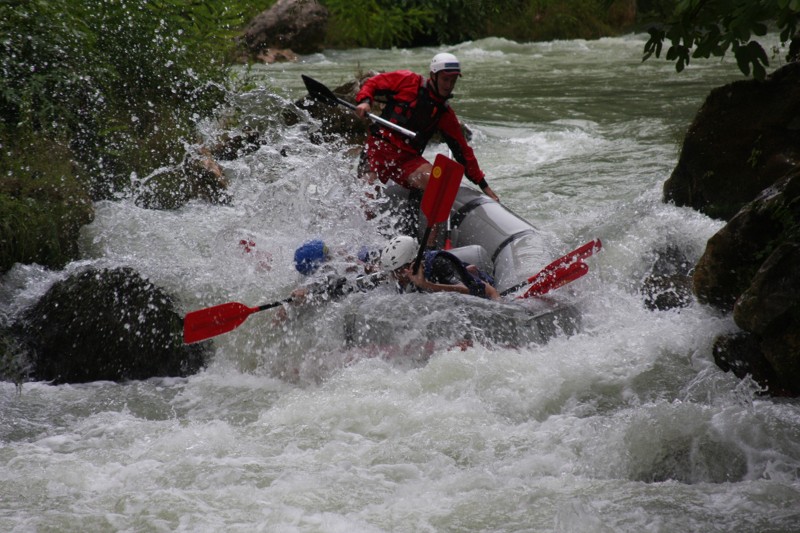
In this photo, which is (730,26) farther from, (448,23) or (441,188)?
(448,23)

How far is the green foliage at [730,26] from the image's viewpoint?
2916mm

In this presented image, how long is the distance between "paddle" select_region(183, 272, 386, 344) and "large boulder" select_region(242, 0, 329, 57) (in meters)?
12.0

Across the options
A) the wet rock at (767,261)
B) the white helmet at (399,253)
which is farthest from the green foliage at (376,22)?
the white helmet at (399,253)

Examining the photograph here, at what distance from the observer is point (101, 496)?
3.61 meters

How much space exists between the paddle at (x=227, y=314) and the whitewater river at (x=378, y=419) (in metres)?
0.17

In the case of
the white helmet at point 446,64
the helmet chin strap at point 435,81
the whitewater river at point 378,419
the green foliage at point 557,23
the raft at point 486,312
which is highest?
the green foliage at point 557,23

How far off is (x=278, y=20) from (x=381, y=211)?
1142 cm

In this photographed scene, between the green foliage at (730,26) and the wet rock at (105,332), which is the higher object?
the green foliage at (730,26)

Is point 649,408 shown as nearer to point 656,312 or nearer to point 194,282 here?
point 656,312

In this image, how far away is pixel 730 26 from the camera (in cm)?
303

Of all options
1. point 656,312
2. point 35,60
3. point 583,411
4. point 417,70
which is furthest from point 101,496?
point 417,70

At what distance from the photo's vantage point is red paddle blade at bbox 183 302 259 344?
5.06m

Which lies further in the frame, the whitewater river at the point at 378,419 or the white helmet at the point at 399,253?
the white helmet at the point at 399,253

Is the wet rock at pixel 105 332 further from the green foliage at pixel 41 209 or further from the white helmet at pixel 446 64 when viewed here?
the white helmet at pixel 446 64
